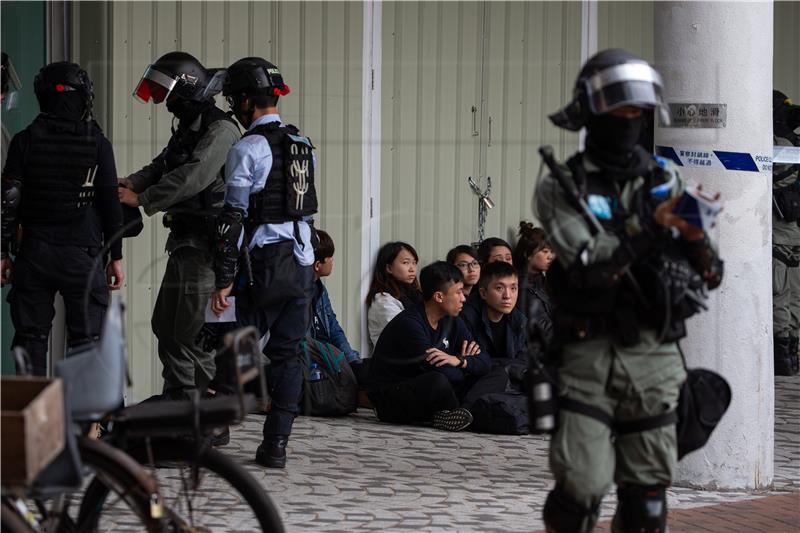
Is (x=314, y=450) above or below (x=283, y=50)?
below

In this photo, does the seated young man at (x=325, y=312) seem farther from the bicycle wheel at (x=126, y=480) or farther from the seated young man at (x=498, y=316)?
the bicycle wheel at (x=126, y=480)

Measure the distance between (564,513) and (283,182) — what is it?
9.19ft

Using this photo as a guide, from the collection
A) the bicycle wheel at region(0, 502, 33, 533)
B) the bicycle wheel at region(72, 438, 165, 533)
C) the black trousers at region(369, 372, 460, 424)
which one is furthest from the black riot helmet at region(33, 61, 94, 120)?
the bicycle wheel at region(0, 502, 33, 533)

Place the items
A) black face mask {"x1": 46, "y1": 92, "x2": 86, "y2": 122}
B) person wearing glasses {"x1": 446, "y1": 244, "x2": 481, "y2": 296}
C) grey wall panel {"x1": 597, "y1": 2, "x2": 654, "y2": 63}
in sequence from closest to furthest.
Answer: black face mask {"x1": 46, "y1": 92, "x2": 86, "y2": 122}
person wearing glasses {"x1": 446, "y1": 244, "x2": 481, "y2": 296}
grey wall panel {"x1": 597, "y1": 2, "x2": 654, "y2": 63}

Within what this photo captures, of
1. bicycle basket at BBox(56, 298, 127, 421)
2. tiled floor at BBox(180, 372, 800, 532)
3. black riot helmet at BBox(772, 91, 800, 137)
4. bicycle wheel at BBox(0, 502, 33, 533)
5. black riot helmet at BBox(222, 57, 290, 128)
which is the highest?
black riot helmet at BBox(772, 91, 800, 137)

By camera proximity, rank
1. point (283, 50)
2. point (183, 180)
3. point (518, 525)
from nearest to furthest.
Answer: point (518, 525), point (183, 180), point (283, 50)

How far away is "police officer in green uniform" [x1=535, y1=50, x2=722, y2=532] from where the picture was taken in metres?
4.39

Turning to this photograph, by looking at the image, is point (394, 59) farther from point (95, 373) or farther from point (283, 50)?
point (95, 373)

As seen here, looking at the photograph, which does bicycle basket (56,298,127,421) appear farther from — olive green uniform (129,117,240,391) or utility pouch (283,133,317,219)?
olive green uniform (129,117,240,391)

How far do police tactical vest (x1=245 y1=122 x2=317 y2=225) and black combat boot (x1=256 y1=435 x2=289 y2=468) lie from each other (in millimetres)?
1026

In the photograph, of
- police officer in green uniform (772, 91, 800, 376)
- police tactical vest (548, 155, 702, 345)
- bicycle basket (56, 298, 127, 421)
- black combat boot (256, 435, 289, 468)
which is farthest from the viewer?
police officer in green uniform (772, 91, 800, 376)

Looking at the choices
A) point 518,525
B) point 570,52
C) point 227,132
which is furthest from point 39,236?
point 570,52

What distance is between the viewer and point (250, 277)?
6852mm

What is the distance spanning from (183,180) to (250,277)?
0.72 meters
